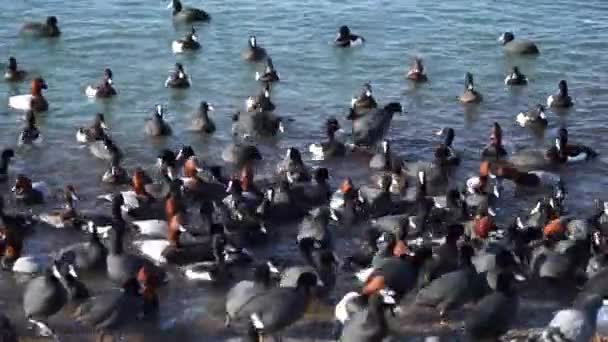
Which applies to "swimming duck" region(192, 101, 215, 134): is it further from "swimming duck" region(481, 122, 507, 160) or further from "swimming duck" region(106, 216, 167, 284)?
"swimming duck" region(106, 216, 167, 284)

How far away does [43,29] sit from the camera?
39.1 metres

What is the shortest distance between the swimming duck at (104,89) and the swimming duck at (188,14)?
24.7 feet

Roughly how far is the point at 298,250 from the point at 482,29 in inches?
757

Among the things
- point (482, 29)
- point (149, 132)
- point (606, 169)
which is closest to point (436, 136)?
point (606, 169)

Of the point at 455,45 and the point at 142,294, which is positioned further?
the point at 455,45

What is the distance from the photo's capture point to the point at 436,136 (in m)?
31.6

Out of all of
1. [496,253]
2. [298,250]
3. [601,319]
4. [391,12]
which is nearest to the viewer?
[601,319]

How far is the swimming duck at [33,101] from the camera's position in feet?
107

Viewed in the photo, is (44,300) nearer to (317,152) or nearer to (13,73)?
(317,152)

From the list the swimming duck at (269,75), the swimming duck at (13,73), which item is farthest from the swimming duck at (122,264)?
the swimming duck at (13,73)

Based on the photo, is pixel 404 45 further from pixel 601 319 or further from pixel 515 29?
pixel 601 319

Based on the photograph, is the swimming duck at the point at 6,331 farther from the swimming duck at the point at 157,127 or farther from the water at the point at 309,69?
the swimming duck at the point at 157,127

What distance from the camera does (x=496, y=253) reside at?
22500 millimetres

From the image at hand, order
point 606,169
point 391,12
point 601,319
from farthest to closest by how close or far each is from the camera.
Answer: point 391,12 < point 606,169 < point 601,319
